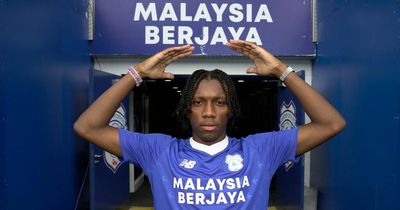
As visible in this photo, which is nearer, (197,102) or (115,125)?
(197,102)

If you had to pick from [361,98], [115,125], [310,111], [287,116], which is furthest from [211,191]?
[287,116]

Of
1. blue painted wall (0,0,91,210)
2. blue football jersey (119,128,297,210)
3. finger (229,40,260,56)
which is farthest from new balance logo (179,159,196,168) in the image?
blue painted wall (0,0,91,210)

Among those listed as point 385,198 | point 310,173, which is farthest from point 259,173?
point 310,173

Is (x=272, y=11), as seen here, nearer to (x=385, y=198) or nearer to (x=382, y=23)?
(x=382, y=23)

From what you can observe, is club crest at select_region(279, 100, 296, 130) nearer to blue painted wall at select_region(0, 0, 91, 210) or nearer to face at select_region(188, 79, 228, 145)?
blue painted wall at select_region(0, 0, 91, 210)

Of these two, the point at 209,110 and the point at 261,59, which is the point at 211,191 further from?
the point at 261,59

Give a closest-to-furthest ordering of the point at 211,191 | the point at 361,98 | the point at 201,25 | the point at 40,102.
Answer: the point at 211,191 < the point at 40,102 < the point at 361,98 < the point at 201,25

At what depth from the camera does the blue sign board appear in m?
4.70

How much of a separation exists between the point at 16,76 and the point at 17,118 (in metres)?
0.23

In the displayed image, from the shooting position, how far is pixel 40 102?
2.98 m

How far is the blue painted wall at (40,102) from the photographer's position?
241 cm

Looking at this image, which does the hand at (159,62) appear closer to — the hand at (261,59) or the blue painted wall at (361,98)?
the hand at (261,59)

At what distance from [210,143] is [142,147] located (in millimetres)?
250

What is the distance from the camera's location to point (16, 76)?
254 cm
